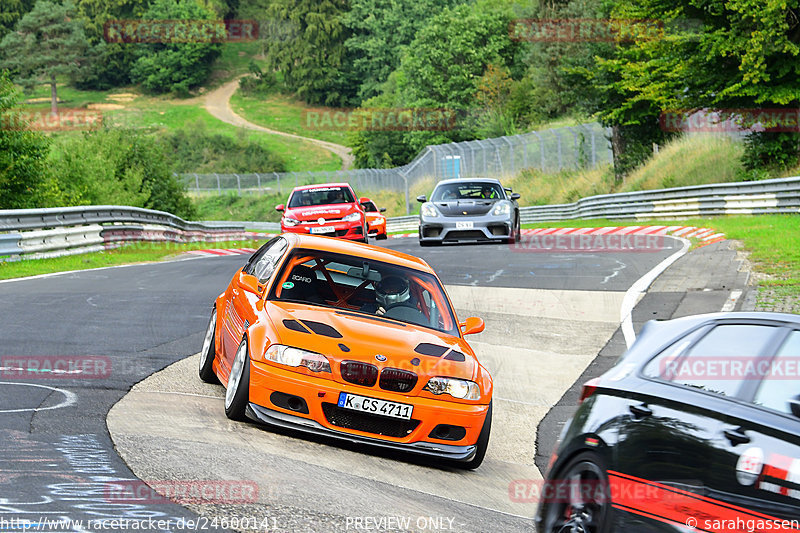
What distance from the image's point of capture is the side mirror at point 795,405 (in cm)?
411

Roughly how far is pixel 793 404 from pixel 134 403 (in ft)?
17.1

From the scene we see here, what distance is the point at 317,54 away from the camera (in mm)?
138500

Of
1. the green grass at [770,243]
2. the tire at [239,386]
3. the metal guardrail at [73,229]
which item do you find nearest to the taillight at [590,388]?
the tire at [239,386]

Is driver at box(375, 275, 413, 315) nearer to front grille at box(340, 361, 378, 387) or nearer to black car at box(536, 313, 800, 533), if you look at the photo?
front grille at box(340, 361, 378, 387)

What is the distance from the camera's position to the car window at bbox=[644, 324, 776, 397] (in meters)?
4.61

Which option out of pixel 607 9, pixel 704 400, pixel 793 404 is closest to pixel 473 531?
pixel 704 400

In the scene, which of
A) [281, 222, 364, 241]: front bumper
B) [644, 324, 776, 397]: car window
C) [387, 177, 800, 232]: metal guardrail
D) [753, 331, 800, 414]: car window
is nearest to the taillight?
[644, 324, 776, 397]: car window

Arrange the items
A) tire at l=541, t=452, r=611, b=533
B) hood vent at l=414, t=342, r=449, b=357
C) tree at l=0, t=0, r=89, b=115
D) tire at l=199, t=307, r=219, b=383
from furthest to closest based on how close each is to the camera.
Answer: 1. tree at l=0, t=0, r=89, b=115
2. tire at l=199, t=307, r=219, b=383
3. hood vent at l=414, t=342, r=449, b=357
4. tire at l=541, t=452, r=611, b=533

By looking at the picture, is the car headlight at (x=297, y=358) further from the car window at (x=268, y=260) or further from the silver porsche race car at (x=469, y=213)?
the silver porsche race car at (x=469, y=213)

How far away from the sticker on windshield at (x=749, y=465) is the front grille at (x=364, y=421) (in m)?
3.28

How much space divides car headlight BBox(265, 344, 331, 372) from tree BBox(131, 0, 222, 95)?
14245 centimetres

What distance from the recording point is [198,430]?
7.19 m

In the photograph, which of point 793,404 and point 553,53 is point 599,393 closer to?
point 793,404

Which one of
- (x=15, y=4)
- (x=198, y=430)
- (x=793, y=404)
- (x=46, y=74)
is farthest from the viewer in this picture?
(x=15, y=4)
